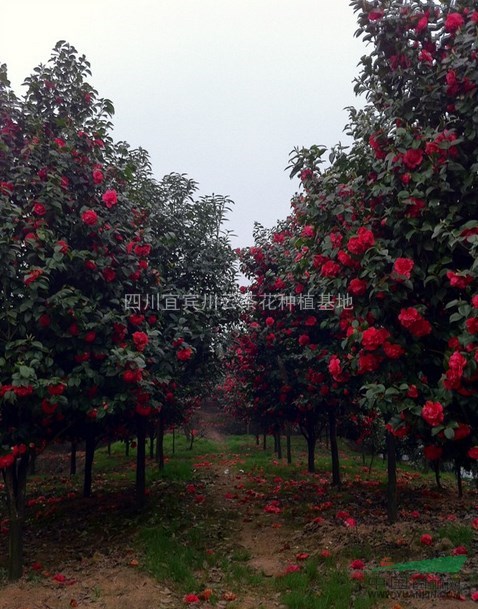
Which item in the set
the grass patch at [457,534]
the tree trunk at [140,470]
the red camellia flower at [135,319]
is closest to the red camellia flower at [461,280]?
the red camellia flower at [135,319]

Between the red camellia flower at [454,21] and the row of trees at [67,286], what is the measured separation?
4034 millimetres

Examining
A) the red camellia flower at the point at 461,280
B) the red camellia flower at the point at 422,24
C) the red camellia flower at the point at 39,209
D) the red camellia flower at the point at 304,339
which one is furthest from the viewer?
the red camellia flower at the point at 304,339

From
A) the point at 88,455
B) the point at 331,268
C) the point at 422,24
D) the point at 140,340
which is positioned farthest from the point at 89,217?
the point at 88,455

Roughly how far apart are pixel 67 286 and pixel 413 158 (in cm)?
395

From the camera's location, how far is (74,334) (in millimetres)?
5906

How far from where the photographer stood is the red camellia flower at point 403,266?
4095mm

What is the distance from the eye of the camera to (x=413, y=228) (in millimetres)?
4336

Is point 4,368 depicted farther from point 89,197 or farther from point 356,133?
point 356,133

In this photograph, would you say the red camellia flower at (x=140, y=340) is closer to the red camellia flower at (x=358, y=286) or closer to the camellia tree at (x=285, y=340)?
the red camellia flower at (x=358, y=286)

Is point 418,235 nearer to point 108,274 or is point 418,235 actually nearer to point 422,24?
point 422,24

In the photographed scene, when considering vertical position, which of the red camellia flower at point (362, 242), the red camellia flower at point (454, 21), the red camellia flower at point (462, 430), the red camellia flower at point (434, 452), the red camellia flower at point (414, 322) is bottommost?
the red camellia flower at point (434, 452)

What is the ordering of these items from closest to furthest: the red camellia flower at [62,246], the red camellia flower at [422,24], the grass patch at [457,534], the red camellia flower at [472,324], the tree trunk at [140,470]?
Result: 1. the red camellia flower at [472,324]
2. the red camellia flower at [422,24]
3. the red camellia flower at [62,246]
4. the grass patch at [457,534]
5. the tree trunk at [140,470]

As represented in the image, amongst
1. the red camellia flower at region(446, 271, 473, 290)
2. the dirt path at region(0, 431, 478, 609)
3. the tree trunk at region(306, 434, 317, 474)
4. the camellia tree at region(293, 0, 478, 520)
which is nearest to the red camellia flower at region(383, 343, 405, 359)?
the camellia tree at region(293, 0, 478, 520)

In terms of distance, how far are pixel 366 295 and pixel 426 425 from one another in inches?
47.2
